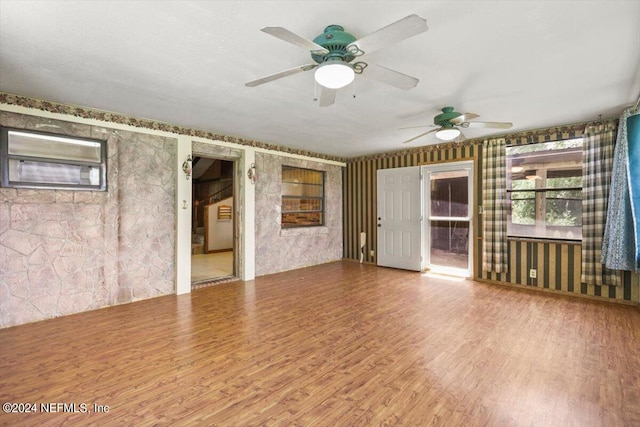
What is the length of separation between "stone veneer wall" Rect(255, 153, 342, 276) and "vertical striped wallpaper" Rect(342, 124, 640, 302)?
37cm

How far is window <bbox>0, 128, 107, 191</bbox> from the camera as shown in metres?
3.38

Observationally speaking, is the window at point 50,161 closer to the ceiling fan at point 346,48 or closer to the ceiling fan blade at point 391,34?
the ceiling fan at point 346,48

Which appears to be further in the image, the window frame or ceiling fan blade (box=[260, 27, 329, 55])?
the window frame

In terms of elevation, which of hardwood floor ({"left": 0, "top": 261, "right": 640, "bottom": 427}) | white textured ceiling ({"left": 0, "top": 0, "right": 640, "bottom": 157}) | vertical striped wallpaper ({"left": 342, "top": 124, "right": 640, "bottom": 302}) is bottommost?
hardwood floor ({"left": 0, "top": 261, "right": 640, "bottom": 427})

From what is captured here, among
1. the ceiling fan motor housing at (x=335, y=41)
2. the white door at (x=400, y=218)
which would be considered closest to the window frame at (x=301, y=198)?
the white door at (x=400, y=218)

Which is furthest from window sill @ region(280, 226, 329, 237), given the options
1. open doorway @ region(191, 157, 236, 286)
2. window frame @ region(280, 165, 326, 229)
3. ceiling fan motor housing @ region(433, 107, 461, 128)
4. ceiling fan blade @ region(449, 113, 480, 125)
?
ceiling fan blade @ region(449, 113, 480, 125)

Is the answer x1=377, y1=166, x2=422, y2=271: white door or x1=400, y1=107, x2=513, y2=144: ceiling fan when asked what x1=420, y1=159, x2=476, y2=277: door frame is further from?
x1=400, y1=107, x2=513, y2=144: ceiling fan

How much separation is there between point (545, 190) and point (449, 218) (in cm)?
157

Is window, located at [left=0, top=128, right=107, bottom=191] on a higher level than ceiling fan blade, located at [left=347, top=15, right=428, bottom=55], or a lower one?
lower

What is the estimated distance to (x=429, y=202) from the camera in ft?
20.3

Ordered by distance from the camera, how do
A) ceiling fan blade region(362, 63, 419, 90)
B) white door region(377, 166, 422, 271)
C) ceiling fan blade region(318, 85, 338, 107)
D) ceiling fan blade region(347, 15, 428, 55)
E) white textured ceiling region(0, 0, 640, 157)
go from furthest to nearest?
white door region(377, 166, 422, 271), ceiling fan blade region(318, 85, 338, 107), ceiling fan blade region(362, 63, 419, 90), white textured ceiling region(0, 0, 640, 157), ceiling fan blade region(347, 15, 428, 55)

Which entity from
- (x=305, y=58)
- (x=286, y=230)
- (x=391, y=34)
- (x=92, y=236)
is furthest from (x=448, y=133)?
(x=92, y=236)

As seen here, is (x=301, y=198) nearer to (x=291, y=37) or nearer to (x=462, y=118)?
(x=462, y=118)

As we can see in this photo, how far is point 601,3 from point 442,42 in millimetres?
885
